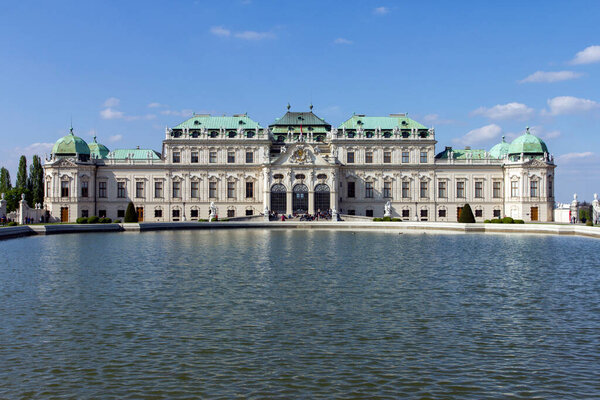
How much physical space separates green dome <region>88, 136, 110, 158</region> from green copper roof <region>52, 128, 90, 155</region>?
5.18 metres

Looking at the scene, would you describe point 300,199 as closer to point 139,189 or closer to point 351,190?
point 351,190

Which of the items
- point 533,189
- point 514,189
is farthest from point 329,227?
point 533,189

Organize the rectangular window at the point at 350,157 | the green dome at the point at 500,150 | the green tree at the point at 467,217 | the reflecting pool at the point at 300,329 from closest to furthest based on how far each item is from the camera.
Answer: the reflecting pool at the point at 300,329
the green tree at the point at 467,217
the rectangular window at the point at 350,157
the green dome at the point at 500,150

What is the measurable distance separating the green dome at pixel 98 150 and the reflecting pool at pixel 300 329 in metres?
71.0

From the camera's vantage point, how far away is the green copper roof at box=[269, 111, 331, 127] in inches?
4240

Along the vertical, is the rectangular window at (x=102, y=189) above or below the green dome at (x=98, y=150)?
below

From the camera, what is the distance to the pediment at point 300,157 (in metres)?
98.2

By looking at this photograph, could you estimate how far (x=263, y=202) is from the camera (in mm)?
101500

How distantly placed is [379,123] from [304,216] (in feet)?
73.3

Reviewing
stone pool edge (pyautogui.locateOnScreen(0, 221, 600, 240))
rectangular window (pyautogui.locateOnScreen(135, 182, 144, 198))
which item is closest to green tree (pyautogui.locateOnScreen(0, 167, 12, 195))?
rectangular window (pyautogui.locateOnScreen(135, 182, 144, 198))

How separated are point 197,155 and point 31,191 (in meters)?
34.6

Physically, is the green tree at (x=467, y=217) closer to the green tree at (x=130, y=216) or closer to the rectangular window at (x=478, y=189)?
the rectangular window at (x=478, y=189)

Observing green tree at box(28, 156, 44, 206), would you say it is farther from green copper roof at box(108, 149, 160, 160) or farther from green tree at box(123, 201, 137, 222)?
green tree at box(123, 201, 137, 222)

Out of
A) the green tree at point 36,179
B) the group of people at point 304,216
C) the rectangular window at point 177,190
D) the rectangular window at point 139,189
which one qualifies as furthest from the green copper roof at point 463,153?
the green tree at point 36,179
